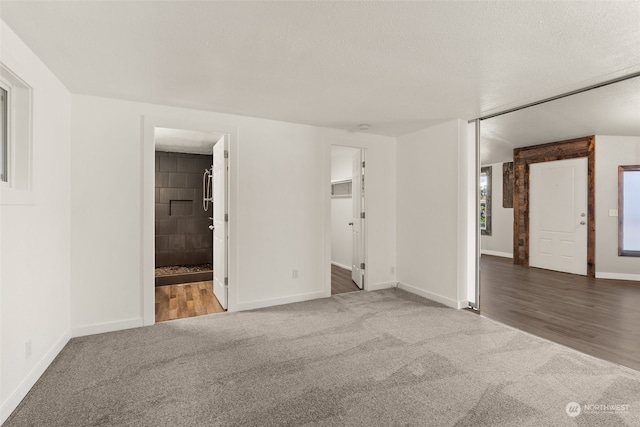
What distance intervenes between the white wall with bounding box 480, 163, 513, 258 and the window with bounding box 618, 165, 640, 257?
243 centimetres

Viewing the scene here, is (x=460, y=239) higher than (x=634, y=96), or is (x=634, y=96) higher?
(x=634, y=96)

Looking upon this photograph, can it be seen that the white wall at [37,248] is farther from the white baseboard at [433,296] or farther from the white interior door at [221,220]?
the white baseboard at [433,296]

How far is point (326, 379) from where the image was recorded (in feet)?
7.46

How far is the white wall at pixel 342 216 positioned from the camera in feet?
20.3

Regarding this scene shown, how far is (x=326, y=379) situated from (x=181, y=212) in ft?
16.3

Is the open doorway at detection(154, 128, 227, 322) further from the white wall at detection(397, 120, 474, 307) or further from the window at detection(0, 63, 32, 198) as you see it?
the white wall at detection(397, 120, 474, 307)

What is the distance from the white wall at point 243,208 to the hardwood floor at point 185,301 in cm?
40

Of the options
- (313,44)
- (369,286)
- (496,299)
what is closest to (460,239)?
(496,299)

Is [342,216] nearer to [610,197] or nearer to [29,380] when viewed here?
[610,197]

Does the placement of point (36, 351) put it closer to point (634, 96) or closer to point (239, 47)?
point (239, 47)

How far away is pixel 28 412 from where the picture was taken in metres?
1.92

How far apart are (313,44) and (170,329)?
2.96m

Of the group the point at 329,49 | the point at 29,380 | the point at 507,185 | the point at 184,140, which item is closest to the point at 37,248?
the point at 29,380

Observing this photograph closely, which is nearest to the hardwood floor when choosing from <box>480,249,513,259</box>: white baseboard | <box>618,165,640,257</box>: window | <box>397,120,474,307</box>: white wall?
<box>397,120,474,307</box>: white wall
